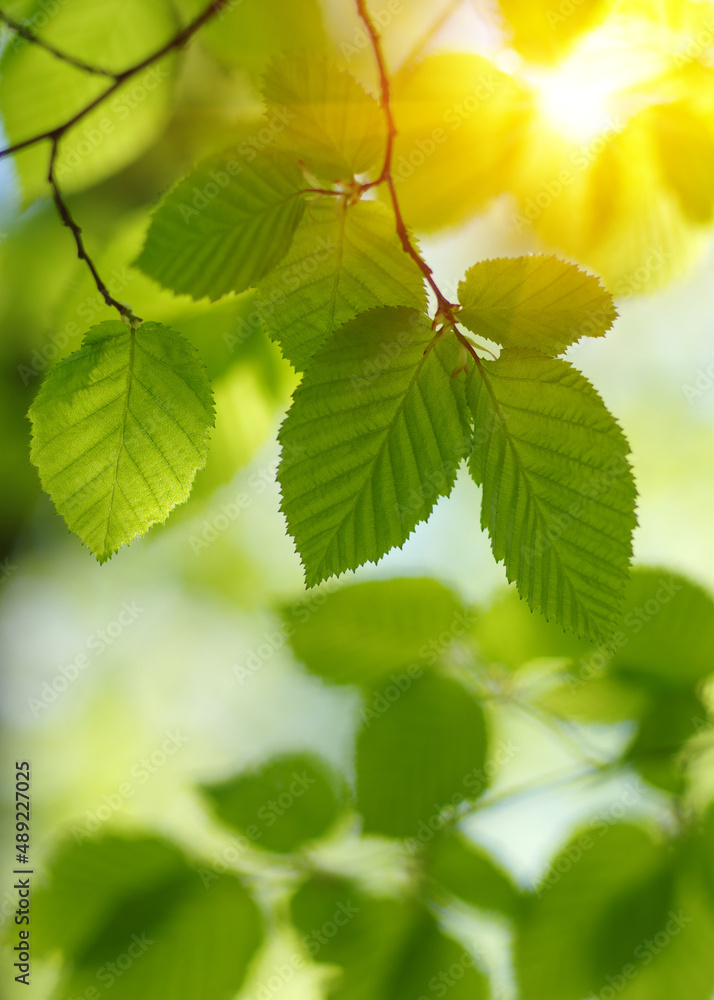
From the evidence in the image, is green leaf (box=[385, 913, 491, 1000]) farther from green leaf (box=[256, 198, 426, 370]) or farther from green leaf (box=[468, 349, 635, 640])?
green leaf (box=[256, 198, 426, 370])

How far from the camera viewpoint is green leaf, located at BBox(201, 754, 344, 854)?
2.58 ft

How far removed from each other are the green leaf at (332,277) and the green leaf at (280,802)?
0.60 meters

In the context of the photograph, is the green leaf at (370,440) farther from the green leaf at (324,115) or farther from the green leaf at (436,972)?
the green leaf at (436,972)

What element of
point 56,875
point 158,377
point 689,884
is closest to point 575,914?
point 689,884

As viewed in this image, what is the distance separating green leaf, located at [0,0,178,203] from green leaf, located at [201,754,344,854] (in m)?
0.71

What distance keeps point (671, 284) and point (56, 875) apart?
1032 millimetres

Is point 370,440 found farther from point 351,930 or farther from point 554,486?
point 351,930

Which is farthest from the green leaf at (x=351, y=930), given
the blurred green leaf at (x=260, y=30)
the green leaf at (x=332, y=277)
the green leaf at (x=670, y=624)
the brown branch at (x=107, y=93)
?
Result: the blurred green leaf at (x=260, y=30)

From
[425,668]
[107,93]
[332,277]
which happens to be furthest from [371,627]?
[107,93]

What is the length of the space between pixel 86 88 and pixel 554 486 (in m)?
0.62

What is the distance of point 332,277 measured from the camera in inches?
15.7

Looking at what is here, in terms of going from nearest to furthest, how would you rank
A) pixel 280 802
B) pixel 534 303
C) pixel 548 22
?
pixel 534 303
pixel 548 22
pixel 280 802

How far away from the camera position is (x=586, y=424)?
35cm

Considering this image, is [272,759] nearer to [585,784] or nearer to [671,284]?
[585,784]
